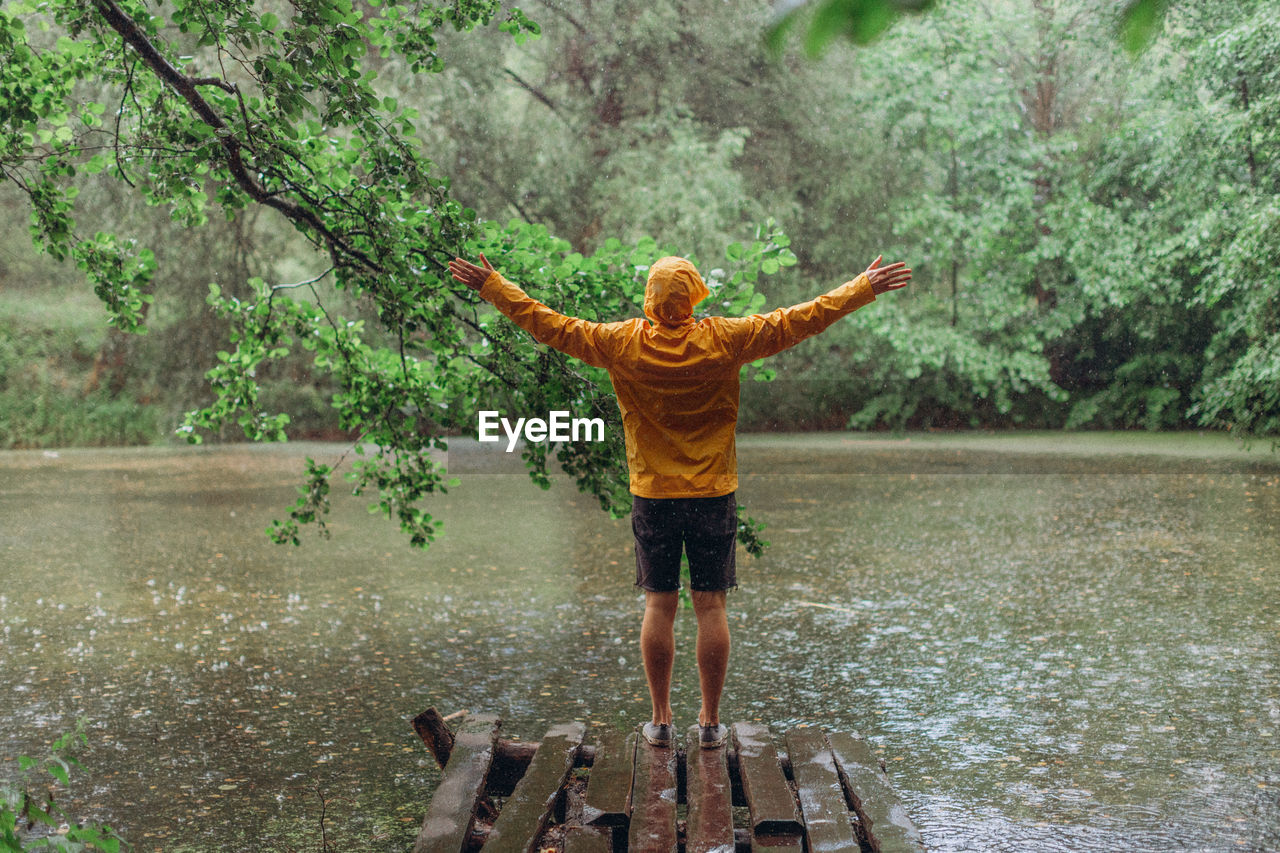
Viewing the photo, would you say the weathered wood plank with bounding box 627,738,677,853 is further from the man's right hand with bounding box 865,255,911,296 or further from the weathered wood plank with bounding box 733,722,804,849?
the man's right hand with bounding box 865,255,911,296

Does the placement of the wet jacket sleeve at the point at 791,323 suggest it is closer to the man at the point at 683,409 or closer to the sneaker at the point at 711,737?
the man at the point at 683,409

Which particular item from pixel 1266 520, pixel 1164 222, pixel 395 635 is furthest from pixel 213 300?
pixel 1164 222

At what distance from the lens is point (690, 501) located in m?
3.86

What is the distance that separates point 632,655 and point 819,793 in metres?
2.89

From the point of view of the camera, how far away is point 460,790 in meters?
3.66

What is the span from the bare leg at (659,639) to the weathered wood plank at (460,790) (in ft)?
2.03

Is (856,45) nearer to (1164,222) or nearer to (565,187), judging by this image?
(565,187)

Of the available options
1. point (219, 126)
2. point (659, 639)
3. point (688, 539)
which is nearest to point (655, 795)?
point (659, 639)

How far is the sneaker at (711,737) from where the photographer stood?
3949mm

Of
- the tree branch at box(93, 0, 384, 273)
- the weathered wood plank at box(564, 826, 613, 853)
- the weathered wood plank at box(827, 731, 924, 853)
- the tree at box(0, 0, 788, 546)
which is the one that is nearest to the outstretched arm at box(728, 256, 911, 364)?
the tree at box(0, 0, 788, 546)

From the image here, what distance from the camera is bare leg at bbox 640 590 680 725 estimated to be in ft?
13.0

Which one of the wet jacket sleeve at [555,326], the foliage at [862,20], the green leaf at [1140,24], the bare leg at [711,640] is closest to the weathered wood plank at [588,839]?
the bare leg at [711,640]

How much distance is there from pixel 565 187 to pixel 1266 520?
535 inches

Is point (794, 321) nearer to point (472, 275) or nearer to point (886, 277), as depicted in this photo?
point (886, 277)
